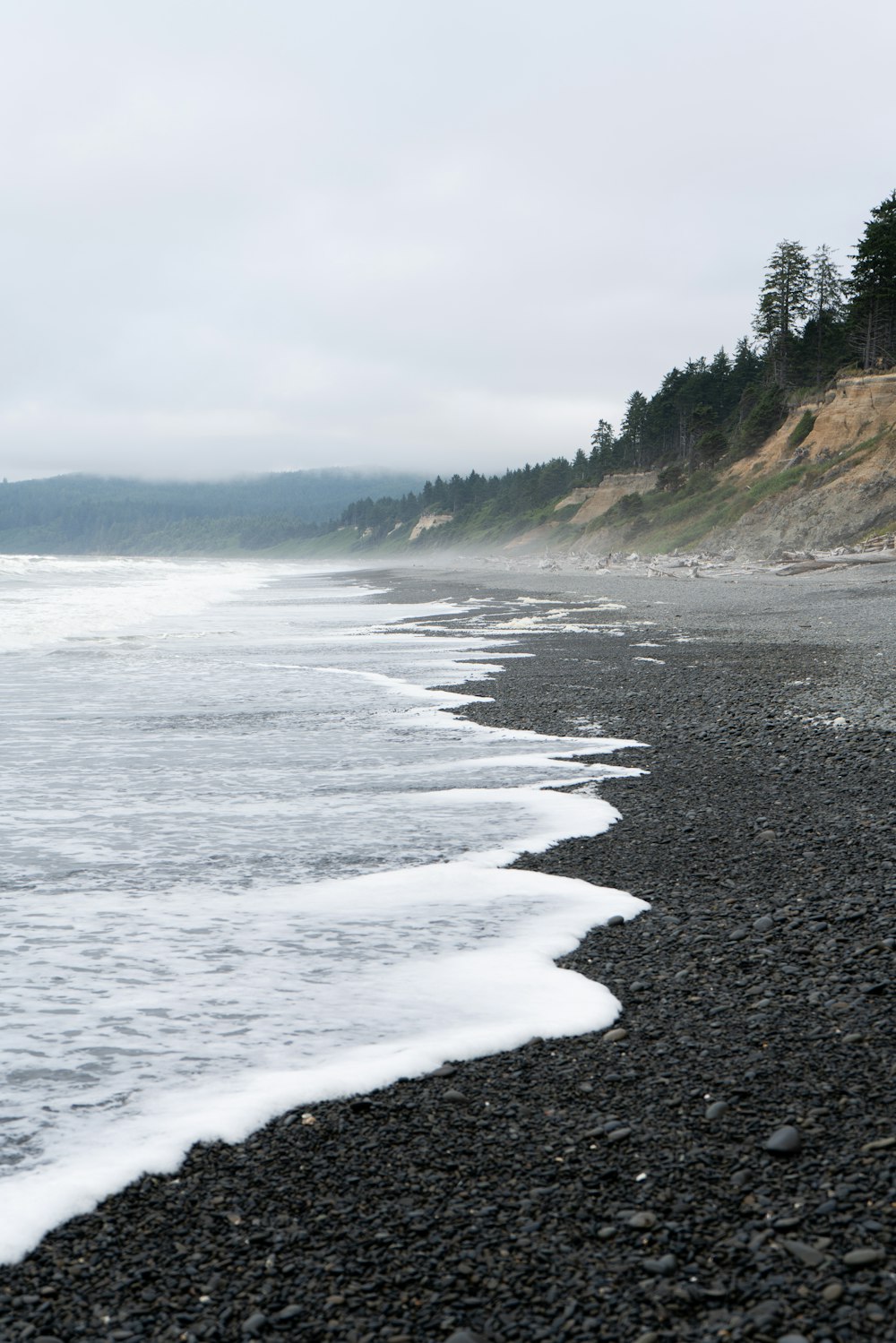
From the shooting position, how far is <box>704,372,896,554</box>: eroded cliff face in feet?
143

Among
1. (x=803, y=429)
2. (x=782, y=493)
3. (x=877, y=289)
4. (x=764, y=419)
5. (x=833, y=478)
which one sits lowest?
(x=782, y=493)

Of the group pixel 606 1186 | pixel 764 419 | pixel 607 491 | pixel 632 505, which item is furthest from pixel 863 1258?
pixel 607 491

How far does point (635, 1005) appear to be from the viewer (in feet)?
12.8

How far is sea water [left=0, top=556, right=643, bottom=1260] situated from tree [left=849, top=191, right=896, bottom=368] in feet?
163

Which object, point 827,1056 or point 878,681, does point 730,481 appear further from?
point 827,1056

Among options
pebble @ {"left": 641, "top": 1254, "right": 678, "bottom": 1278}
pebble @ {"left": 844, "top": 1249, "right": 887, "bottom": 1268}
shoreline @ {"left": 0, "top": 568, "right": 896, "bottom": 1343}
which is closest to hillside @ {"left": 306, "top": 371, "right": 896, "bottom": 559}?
shoreline @ {"left": 0, "top": 568, "right": 896, "bottom": 1343}

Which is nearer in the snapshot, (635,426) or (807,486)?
(807,486)

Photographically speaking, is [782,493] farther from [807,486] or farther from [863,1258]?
[863,1258]

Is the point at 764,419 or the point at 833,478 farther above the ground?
the point at 764,419

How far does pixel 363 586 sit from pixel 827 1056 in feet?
149

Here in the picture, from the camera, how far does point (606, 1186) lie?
2.70 meters

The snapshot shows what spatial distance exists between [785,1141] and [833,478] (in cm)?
4902

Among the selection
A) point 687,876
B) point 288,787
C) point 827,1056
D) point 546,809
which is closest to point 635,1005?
point 827,1056

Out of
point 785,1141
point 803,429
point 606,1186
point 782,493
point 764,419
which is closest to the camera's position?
point 606,1186
